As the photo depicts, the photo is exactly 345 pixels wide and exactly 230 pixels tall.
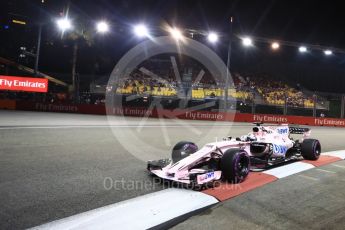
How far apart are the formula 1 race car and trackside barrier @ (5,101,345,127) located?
15.3 metres

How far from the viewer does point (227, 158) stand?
569 cm

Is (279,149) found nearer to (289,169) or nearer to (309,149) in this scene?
(289,169)

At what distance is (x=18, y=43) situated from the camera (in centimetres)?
3353

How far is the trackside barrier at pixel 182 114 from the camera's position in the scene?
77.3 ft

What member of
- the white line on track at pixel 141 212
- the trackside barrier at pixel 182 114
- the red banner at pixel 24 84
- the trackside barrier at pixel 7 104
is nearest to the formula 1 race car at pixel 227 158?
the white line on track at pixel 141 212

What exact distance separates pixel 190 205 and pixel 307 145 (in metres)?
4.79

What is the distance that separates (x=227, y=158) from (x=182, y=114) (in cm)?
1776

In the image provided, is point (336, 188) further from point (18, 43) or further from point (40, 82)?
point (18, 43)

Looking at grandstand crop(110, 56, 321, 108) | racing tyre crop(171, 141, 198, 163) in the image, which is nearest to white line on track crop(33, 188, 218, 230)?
racing tyre crop(171, 141, 198, 163)

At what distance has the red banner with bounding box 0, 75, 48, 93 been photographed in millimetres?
24125

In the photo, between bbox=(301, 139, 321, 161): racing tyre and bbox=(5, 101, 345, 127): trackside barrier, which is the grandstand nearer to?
bbox=(5, 101, 345, 127): trackside barrier

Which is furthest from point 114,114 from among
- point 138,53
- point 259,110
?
point 138,53

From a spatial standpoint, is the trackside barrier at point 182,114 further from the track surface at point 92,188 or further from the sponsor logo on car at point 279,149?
the sponsor logo on car at point 279,149

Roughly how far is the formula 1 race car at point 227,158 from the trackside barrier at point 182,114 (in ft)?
50.2
